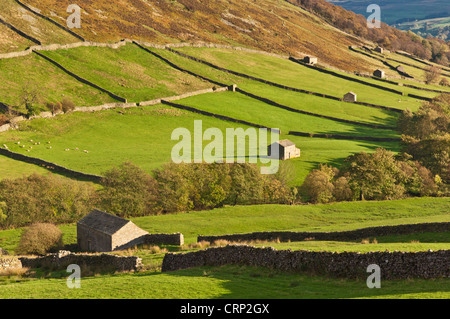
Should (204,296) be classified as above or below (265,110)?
below

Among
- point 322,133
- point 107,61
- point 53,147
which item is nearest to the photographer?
point 53,147

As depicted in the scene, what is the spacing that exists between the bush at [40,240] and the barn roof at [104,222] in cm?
271

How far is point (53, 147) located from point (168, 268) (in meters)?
63.3

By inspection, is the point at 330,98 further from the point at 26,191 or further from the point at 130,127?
the point at 26,191

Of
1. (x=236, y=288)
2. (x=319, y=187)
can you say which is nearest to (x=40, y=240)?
(x=236, y=288)

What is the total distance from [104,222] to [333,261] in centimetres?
3036

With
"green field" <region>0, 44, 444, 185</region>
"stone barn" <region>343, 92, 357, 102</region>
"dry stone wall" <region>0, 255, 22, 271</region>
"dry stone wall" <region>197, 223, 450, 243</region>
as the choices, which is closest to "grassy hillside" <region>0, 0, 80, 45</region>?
"green field" <region>0, 44, 444, 185</region>

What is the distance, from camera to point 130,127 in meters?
103

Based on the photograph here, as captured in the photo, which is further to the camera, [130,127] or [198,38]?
[198,38]

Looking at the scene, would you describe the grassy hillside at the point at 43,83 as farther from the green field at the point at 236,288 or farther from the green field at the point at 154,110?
the green field at the point at 236,288

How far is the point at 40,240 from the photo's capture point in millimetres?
49250

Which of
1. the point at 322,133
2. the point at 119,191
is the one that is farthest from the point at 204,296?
the point at 322,133

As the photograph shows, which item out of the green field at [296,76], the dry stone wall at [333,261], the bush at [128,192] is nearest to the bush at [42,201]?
the bush at [128,192]

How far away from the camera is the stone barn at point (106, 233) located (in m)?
47.7
